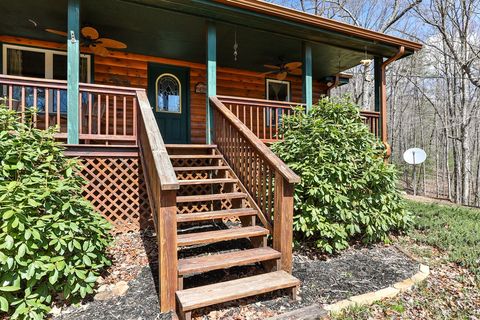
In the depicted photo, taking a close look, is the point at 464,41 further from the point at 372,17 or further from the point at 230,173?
the point at 230,173

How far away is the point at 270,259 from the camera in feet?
9.47

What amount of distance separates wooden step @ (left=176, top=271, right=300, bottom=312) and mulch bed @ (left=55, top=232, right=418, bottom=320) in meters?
0.17

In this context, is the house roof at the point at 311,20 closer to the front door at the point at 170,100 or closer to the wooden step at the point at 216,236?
the front door at the point at 170,100

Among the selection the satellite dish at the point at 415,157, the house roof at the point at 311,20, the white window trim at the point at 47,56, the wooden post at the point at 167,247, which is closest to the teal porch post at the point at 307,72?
the house roof at the point at 311,20

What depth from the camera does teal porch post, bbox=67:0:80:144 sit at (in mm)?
3918

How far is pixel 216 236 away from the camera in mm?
2926

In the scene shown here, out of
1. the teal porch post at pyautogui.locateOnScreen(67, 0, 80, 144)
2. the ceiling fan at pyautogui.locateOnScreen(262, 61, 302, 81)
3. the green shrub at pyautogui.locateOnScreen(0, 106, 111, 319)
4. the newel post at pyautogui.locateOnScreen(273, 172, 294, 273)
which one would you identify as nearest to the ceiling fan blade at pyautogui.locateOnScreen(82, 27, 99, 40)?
the teal porch post at pyautogui.locateOnScreen(67, 0, 80, 144)

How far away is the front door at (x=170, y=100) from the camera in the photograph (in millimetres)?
6742

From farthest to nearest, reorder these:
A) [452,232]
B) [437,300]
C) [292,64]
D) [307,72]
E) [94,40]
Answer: [292,64] < [307,72] < [94,40] < [452,232] < [437,300]

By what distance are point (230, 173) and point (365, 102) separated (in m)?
11.2

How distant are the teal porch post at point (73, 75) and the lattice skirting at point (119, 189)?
0.38 meters

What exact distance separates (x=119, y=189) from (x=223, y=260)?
2.08m

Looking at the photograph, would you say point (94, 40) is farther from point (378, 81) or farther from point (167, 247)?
point (378, 81)

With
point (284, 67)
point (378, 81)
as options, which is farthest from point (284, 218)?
point (378, 81)
